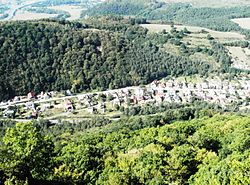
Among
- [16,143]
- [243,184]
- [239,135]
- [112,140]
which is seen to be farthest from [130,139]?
[243,184]

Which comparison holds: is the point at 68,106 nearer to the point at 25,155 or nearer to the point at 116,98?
the point at 116,98

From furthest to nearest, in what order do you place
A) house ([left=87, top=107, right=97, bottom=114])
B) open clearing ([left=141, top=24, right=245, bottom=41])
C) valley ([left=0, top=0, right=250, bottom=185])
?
open clearing ([left=141, top=24, right=245, bottom=41]) → house ([left=87, top=107, right=97, bottom=114]) → valley ([left=0, top=0, right=250, bottom=185])

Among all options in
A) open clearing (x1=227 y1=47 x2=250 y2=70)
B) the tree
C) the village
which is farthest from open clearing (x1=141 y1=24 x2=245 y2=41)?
the tree

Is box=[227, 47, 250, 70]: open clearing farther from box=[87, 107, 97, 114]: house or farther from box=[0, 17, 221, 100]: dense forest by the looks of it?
box=[87, 107, 97, 114]: house

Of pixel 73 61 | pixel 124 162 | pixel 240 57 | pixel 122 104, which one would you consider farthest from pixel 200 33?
pixel 124 162

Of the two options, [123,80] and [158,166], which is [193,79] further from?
[158,166]

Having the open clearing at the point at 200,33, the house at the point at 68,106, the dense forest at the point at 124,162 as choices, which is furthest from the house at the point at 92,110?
the open clearing at the point at 200,33

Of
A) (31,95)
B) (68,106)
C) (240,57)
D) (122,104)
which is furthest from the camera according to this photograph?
(240,57)
